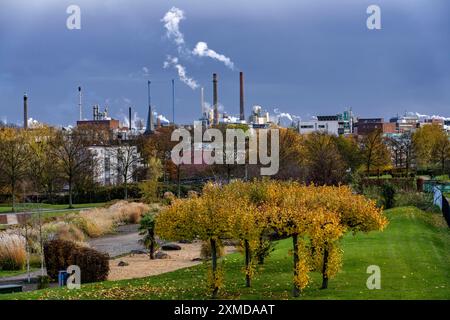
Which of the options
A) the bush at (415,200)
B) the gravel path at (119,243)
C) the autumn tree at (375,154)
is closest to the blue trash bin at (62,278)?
the gravel path at (119,243)

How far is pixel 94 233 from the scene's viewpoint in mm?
43188

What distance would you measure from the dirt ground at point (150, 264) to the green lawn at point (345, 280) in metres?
1.83

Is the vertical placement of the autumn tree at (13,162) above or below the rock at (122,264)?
above

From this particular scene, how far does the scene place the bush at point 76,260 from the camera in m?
26.7

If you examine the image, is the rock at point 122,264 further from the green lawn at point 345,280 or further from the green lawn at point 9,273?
the green lawn at point 345,280

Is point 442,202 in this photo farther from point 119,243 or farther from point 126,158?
point 126,158

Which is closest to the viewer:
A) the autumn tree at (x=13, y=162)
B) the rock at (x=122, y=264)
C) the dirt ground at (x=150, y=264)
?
the dirt ground at (x=150, y=264)

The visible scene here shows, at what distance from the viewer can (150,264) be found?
32.2 metres

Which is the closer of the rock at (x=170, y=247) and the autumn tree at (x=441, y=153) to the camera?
the rock at (x=170, y=247)

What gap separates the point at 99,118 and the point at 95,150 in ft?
294

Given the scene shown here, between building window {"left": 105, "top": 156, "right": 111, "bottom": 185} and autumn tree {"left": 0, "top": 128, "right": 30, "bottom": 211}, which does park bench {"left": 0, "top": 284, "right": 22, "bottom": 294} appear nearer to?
autumn tree {"left": 0, "top": 128, "right": 30, "bottom": 211}

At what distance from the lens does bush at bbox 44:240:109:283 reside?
2667cm

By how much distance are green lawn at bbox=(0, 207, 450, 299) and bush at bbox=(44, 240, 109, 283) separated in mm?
2225

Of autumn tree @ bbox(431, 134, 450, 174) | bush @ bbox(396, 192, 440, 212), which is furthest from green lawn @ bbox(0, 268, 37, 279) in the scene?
autumn tree @ bbox(431, 134, 450, 174)
